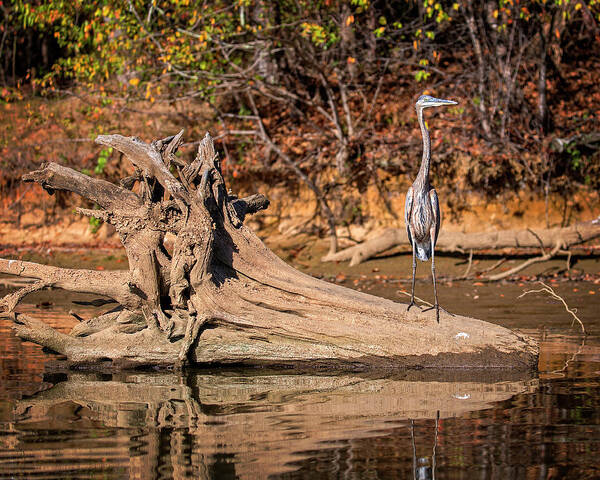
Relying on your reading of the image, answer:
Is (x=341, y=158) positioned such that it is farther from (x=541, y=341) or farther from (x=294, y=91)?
(x=541, y=341)

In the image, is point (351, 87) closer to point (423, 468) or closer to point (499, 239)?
point (499, 239)

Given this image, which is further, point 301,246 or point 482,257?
point 301,246

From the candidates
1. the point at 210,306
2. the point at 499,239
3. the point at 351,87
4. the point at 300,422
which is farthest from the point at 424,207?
the point at 351,87

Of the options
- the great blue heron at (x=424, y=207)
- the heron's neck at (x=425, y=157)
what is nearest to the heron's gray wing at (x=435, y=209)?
the great blue heron at (x=424, y=207)

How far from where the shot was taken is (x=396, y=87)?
17.9m

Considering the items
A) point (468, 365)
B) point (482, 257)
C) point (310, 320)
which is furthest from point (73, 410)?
point (482, 257)

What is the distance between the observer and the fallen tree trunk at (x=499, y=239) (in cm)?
1422

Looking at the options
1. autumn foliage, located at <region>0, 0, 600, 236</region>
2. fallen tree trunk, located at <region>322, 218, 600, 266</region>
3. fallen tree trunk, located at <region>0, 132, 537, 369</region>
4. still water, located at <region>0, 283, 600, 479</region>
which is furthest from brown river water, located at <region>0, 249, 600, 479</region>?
autumn foliage, located at <region>0, 0, 600, 236</region>

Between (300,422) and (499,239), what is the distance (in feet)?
31.4

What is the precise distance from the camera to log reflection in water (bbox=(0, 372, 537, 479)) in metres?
4.61

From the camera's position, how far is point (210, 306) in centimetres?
732

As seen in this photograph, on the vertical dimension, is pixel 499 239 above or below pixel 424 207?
below

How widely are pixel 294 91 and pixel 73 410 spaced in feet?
41.2

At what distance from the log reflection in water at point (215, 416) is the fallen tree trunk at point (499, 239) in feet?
24.5
